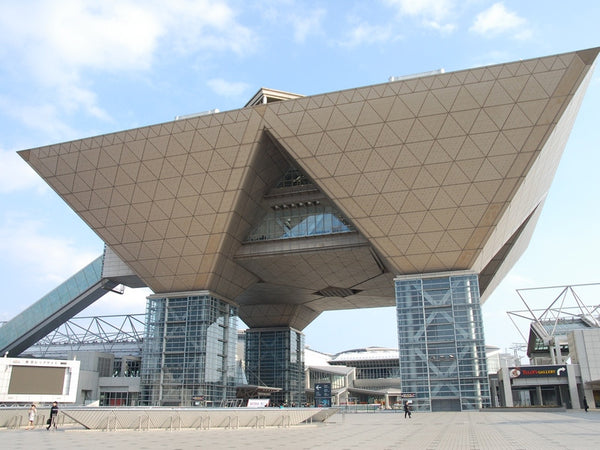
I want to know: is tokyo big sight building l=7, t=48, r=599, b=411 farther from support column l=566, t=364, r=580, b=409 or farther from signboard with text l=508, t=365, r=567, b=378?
support column l=566, t=364, r=580, b=409

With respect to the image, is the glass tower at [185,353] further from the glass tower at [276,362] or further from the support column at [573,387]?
the support column at [573,387]

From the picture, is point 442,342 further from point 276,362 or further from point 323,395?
point 276,362

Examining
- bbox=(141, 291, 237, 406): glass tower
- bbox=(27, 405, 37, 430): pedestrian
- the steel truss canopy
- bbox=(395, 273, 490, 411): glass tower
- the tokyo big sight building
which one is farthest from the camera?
bbox=(141, 291, 237, 406): glass tower

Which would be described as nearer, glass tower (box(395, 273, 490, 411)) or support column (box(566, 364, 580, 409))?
glass tower (box(395, 273, 490, 411))

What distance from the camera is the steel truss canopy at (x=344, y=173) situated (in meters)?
40.3

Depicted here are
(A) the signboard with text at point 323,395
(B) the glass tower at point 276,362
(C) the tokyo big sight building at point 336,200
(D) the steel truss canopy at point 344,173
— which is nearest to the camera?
(A) the signboard with text at point 323,395

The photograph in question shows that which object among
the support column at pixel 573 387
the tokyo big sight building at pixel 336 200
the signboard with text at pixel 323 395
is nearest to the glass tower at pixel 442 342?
the tokyo big sight building at pixel 336 200

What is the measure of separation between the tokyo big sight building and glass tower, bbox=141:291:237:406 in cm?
14

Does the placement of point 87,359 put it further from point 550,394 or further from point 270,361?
point 550,394

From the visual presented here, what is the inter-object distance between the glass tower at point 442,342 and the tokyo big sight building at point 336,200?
0.36ft

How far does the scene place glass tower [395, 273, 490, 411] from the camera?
4450 centimetres

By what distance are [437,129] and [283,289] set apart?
30300mm

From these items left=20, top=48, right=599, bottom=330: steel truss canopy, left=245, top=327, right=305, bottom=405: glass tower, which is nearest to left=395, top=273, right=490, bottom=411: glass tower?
left=20, top=48, right=599, bottom=330: steel truss canopy

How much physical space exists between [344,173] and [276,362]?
38.1 metres
